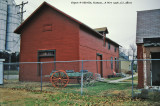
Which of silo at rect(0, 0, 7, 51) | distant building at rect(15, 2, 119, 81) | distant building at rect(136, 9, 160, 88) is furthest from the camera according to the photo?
silo at rect(0, 0, 7, 51)

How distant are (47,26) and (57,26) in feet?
4.29

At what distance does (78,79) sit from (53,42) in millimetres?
5546

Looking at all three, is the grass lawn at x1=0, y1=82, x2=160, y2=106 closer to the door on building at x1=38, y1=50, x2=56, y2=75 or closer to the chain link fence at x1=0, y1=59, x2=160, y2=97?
the chain link fence at x1=0, y1=59, x2=160, y2=97

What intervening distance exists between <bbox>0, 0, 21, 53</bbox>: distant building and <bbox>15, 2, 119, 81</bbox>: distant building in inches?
882

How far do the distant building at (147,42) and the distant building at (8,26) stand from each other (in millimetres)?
31913

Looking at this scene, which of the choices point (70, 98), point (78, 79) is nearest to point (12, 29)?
point (78, 79)

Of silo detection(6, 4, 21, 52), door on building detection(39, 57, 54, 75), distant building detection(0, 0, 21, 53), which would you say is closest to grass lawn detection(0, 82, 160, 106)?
door on building detection(39, 57, 54, 75)

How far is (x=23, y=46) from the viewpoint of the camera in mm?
19547

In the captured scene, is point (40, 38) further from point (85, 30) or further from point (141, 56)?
point (141, 56)

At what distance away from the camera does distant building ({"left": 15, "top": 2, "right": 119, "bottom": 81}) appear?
16.9m

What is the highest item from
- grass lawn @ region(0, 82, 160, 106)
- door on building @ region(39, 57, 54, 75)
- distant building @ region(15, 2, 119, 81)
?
distant building @ region(15, 2, 119, 81)

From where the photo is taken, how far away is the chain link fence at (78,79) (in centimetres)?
1164

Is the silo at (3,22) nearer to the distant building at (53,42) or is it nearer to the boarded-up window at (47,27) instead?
the distant building at (53,42)

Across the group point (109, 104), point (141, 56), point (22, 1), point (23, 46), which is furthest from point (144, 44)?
point (22, 1)
